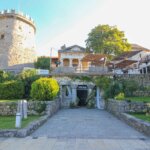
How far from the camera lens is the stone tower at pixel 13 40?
32844 mm

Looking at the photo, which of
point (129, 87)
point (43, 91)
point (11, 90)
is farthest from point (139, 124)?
point (11, 90)

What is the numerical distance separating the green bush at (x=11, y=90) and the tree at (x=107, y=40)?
1890 centimetres

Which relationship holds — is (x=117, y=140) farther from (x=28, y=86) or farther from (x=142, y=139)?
(x=28, y=86)

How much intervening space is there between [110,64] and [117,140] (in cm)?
2244

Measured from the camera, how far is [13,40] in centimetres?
3325

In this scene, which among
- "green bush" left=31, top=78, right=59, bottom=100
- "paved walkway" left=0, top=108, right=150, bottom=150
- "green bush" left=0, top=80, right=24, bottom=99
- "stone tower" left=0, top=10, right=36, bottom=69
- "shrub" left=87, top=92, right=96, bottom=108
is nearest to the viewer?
"paved walkway" left=0, top=108, right=150, bottom=150

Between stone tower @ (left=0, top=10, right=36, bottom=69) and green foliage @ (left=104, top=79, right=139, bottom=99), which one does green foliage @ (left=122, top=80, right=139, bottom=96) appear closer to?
green foliage @ (left=104, top=79, right=139, bottom=99)

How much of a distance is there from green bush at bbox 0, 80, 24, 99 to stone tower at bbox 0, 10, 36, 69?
51.5 ft

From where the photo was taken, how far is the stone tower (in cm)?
3284

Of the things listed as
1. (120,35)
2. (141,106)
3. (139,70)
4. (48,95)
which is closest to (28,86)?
(48,95)

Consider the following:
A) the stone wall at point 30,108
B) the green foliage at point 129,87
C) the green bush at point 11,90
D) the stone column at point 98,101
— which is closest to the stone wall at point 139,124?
the stone wall at point 30,108

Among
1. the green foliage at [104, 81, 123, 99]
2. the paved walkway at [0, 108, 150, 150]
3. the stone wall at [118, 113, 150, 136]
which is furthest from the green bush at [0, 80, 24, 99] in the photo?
the paved walkway at [0, 108, 150, 150]

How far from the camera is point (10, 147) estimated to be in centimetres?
579

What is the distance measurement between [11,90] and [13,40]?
58.3 feet
